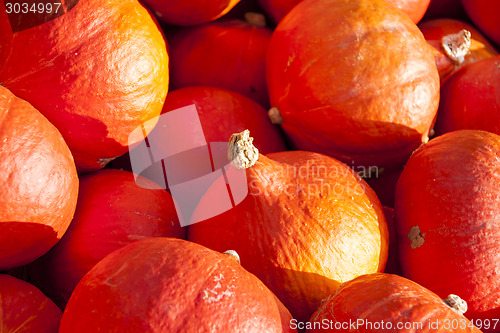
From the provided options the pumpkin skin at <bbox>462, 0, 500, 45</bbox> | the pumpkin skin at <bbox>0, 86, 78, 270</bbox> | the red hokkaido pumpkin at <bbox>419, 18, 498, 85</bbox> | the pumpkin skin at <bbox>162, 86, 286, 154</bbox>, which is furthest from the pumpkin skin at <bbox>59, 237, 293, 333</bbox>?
the pumpkin skin at <bbox>462, 0, 500, 45</bbox>

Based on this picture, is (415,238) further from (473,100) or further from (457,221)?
(473,100)

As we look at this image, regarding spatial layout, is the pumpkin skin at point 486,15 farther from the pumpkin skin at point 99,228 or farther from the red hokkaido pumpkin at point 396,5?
the pumpkin skin at point 99,228

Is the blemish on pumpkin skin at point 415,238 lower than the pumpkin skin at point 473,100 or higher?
lower

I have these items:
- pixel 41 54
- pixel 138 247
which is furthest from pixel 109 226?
pixel 41 54

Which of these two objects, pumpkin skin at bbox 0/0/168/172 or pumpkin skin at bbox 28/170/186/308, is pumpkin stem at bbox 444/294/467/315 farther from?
pumpkin skin at bbox 0/0/168/172

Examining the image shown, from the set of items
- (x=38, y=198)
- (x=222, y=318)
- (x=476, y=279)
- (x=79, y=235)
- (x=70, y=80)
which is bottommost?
(x=476, y=279)

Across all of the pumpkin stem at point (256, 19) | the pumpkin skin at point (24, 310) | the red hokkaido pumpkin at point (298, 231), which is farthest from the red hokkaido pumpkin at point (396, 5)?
the pumpkin skin at point (24, 310)

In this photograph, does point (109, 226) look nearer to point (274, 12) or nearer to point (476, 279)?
point (476, 279)
